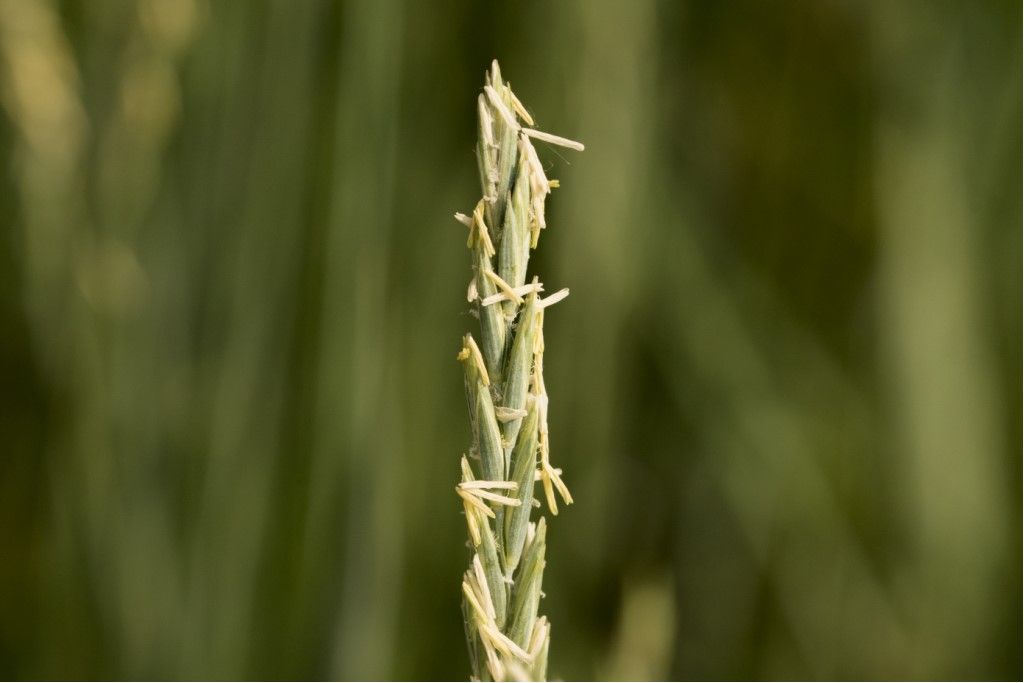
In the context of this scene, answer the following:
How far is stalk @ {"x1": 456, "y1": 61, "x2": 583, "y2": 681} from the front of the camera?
0.21m

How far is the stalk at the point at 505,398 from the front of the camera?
0.21m

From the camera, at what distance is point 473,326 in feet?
2.78

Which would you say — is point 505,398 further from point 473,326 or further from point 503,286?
point 473,326

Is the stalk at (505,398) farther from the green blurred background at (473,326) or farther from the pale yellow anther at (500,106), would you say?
the green blurred background at (473,326)

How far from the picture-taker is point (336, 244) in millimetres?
536

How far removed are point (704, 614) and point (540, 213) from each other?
0.71 metres

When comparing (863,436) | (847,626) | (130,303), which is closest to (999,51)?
(863,436)

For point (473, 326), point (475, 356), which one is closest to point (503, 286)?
point (475, 356)

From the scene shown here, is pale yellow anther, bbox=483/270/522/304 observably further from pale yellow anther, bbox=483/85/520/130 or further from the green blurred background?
the green blurred background

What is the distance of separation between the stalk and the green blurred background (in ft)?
0.96

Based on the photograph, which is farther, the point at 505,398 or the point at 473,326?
the point at 473,326

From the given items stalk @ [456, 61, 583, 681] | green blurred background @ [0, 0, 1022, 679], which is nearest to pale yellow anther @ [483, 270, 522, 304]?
stalk @ [456, 61, 583, 681]

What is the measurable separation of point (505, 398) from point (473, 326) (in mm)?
627

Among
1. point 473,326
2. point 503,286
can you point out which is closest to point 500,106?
point 503,286
